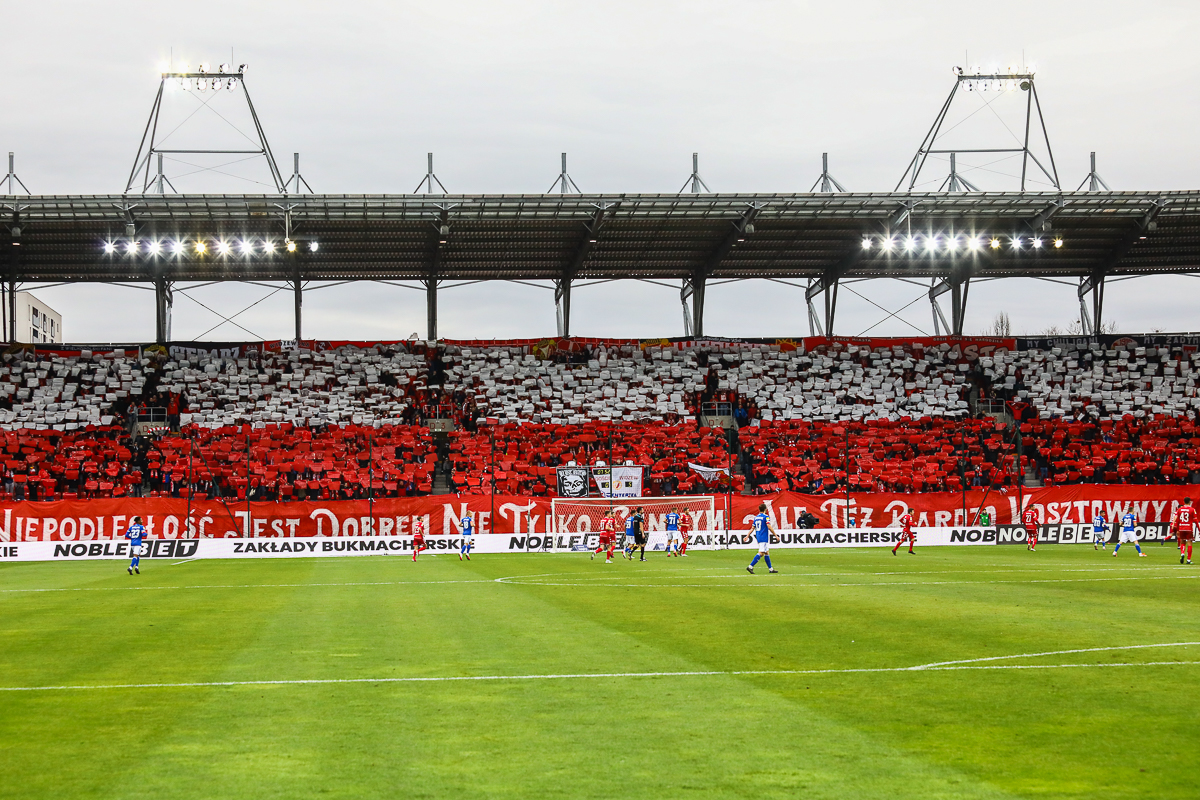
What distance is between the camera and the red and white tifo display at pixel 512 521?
136 feet

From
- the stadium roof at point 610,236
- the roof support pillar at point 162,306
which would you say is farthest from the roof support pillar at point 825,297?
the roof support pillar at point 162,306

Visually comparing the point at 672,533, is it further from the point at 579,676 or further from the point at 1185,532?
the point at 579,676

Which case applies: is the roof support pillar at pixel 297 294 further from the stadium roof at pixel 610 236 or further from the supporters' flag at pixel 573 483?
the supporters' flag at pixel 573 483

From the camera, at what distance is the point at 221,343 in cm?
6338

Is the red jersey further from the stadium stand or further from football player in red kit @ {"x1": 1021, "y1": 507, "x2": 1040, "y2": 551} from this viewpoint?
the stadium stand

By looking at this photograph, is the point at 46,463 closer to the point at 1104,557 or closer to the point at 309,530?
the point at 309,530

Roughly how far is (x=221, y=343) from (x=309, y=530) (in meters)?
24.3

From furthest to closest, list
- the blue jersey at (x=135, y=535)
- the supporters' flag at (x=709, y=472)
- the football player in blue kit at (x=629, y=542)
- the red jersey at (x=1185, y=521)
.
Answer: the supporters' flag at (x=709, y=472), the football player in blue kit at (x=629, y=542), the red jersey at (x=1185, y=521), the blue jersey at (x=135, y=535)

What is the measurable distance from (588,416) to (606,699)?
47708 millimetres

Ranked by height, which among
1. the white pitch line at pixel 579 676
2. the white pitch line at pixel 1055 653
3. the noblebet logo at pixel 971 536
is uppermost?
the white pitch line at pixel 579 676

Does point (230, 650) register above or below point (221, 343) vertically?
below

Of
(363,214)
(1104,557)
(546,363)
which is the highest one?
(363,214)

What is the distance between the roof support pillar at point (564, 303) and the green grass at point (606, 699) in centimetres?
4279

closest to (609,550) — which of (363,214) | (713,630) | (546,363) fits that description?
(713,630)
